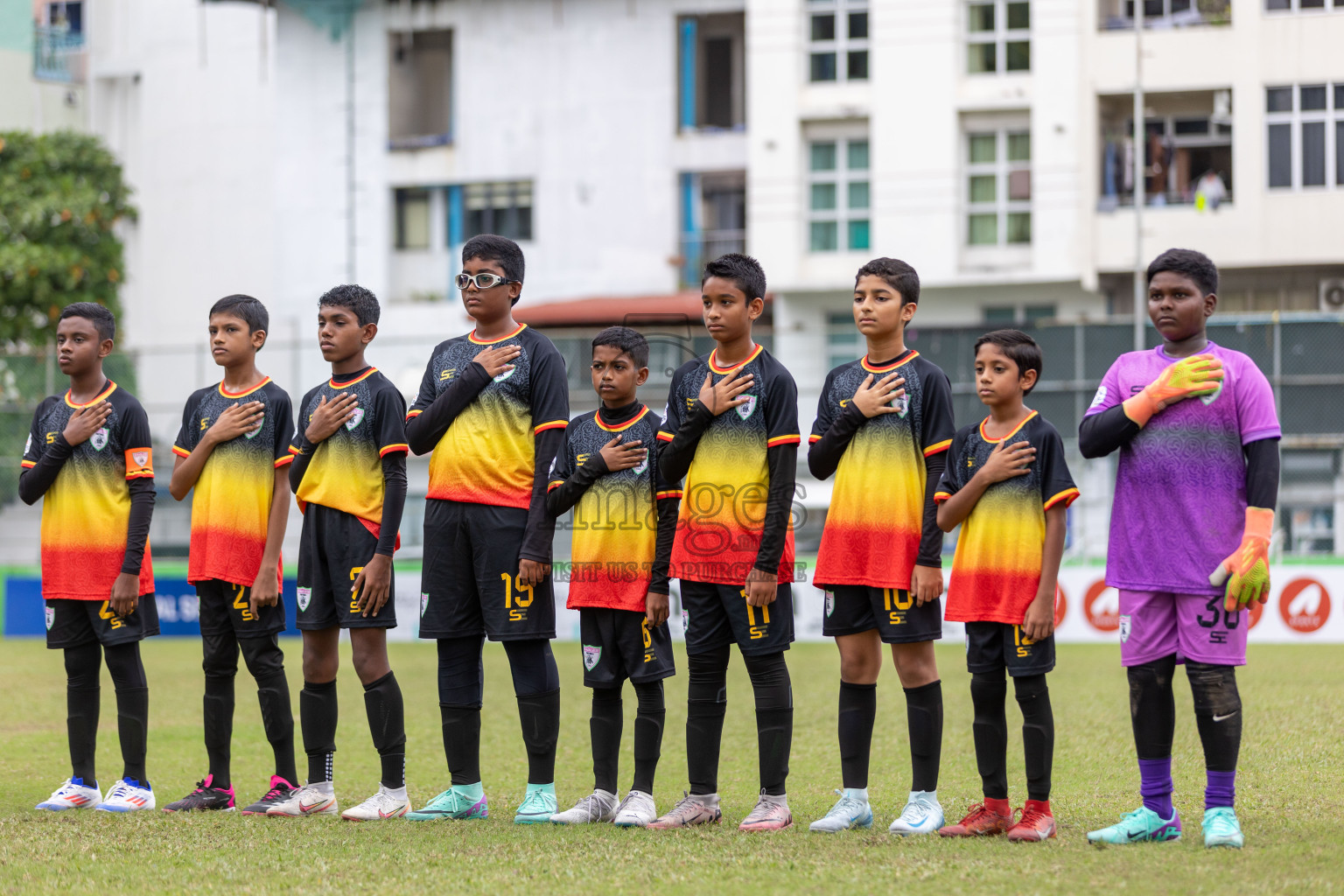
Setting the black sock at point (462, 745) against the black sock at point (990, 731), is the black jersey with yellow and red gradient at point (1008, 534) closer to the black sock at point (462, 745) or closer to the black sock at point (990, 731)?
the black sock at point (990, 731)

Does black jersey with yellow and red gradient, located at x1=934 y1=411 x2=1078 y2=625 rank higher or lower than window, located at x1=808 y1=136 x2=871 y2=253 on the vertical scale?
lower

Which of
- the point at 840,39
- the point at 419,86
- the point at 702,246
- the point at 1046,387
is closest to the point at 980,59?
the point at 840,39

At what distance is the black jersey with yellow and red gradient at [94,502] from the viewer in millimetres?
8109

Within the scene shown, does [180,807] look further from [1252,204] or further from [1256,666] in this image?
[1252,204]

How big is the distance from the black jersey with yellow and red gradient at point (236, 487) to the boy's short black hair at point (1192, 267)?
4.07m

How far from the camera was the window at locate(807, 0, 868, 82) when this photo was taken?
33.6 m

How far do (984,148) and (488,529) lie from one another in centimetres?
2761

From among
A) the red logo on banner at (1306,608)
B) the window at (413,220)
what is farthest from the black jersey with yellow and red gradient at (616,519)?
the window at (413,220)

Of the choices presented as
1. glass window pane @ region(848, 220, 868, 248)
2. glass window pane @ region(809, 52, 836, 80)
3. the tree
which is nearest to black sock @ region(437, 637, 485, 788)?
glass window pane @ region(848, 220, 868, 248)

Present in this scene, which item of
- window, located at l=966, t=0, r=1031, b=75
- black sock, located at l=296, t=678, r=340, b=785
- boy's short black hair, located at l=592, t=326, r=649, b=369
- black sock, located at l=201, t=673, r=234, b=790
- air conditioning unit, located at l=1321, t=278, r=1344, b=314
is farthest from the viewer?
window, located at l=966, t=0, r=1031, b=75

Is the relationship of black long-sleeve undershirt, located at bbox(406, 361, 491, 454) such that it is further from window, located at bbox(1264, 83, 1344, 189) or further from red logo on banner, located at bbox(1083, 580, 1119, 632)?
window, located at bbox(1264, 83, 1344, 189)

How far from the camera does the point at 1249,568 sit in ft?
19.9

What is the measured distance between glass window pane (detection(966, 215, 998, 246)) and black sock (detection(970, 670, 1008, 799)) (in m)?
27.1

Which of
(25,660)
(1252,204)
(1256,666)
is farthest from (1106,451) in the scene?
(1252,204)
